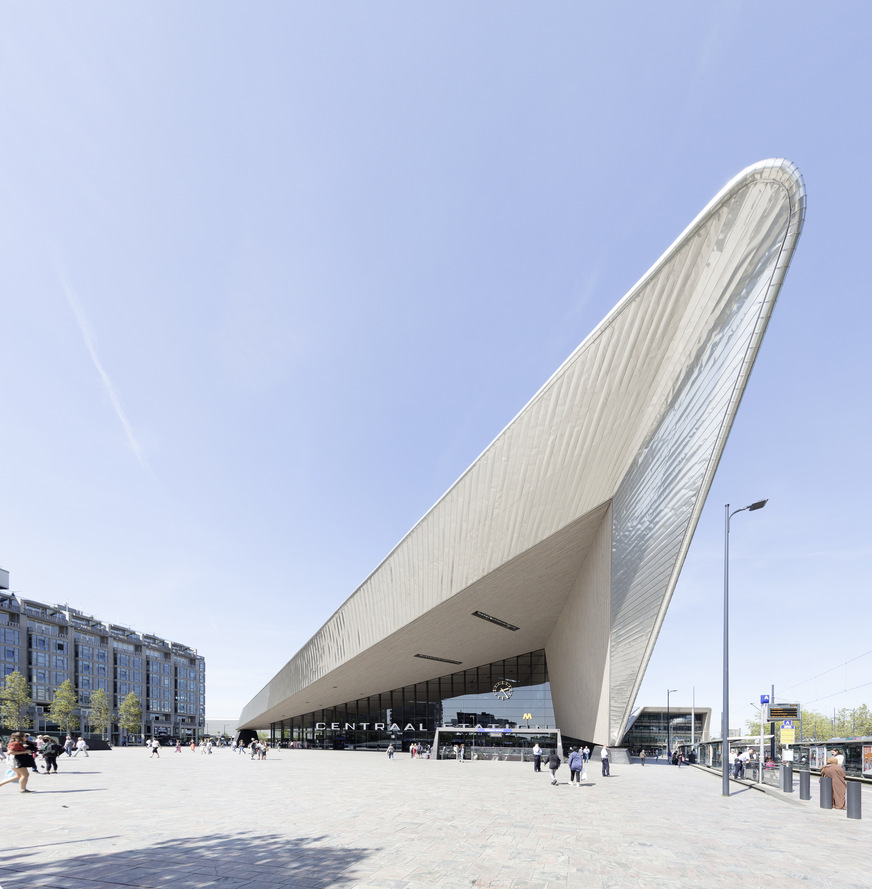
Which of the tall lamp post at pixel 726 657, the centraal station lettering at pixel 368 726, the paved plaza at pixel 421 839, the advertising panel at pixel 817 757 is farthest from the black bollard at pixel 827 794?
the centraal station lettering at pixel 368 726

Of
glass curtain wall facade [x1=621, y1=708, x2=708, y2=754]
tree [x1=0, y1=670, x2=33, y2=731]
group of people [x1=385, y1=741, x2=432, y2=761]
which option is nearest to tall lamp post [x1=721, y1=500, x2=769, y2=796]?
group of people [x1=385, y1=741, x2=432, y2=761]

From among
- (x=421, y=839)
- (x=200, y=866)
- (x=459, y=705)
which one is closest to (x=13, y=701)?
(x=459, y=705)

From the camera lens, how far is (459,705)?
39.2 metres

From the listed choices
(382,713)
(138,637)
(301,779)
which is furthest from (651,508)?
(138,637)

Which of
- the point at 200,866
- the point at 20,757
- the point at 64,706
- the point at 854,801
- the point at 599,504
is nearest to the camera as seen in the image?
the point at 200,866

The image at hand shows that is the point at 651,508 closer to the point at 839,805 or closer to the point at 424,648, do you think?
the point at 839,805

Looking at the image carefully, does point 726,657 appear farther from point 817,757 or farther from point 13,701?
point 13,701

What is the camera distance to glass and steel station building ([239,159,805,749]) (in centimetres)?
1097

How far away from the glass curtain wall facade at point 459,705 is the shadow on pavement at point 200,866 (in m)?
31.4

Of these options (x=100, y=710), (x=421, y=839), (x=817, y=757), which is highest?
(x=421, y=839)

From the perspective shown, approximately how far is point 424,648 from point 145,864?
23.2 metres

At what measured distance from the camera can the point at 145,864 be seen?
687 centimetres

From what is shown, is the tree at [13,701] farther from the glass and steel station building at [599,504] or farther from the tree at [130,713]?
the glass and steel station building at [599,504]

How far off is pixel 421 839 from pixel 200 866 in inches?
116
